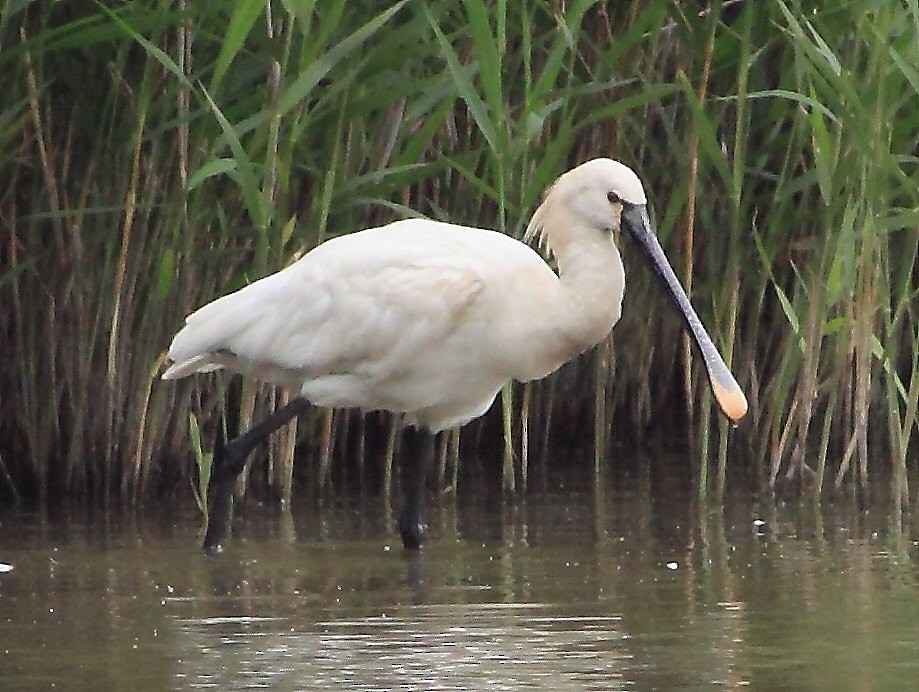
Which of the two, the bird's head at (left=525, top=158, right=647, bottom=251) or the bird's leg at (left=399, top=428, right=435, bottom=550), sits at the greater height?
the bird's head at (left=525, top=158, right=647, bottom=251)

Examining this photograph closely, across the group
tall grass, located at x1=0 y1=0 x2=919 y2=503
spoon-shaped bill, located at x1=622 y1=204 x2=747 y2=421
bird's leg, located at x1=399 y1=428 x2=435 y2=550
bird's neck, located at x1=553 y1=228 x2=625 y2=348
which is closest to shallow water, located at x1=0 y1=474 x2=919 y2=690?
bird's leg, located at x1=399 y1=428 x2=435 y2=550

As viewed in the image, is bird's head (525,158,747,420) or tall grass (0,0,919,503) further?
tall grass (0,0,919,503)

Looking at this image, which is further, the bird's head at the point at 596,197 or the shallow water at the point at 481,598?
the bird's head at the point at 596,197

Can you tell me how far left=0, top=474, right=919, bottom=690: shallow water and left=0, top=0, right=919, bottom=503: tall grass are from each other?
1.00ft

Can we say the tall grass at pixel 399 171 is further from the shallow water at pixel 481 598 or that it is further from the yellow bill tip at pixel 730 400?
the yellow bill tip at pixel 730 400

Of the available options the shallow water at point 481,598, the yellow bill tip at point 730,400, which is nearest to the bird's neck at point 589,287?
the yellow bill tip at point 730,400

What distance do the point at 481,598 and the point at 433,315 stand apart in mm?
1241

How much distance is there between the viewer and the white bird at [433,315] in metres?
7.03

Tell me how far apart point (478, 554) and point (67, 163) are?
1889mm

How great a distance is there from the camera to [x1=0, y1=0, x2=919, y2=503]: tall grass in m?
7.38

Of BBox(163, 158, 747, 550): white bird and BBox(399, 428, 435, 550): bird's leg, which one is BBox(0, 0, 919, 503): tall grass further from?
BBox(399, 428, 435, 550): bird's leg

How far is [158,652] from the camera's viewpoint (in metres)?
5.27

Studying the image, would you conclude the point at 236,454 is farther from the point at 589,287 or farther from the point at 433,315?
the point at 589,287

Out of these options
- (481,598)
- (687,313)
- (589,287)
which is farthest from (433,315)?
(481,598)
